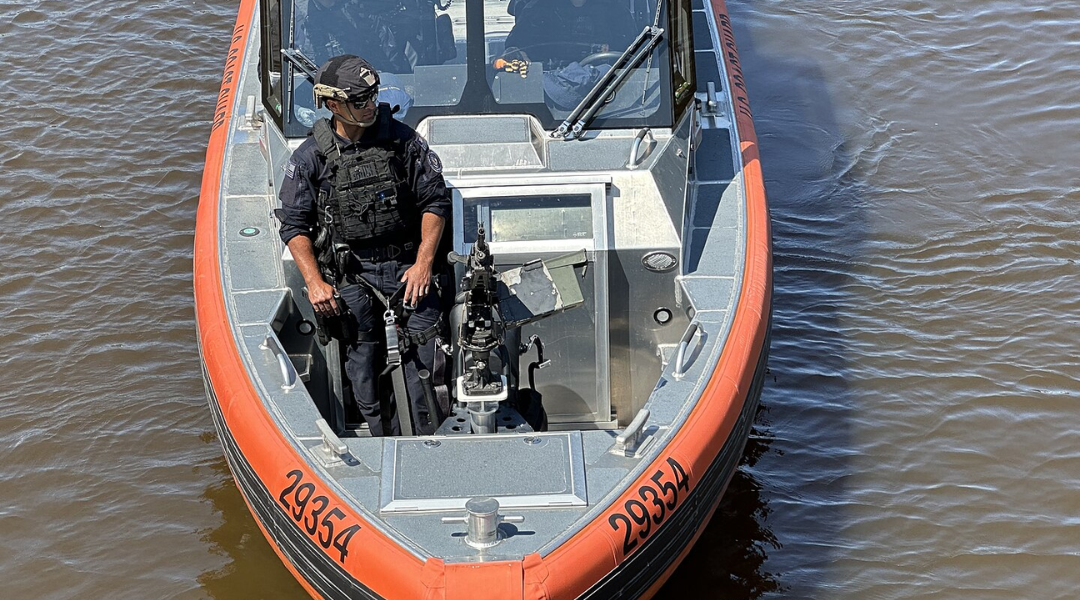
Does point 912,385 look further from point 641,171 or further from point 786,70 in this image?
point 786,70

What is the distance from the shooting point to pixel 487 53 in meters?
5.54

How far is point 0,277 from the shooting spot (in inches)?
262

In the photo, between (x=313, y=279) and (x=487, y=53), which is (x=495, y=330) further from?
(x=487, y=53)

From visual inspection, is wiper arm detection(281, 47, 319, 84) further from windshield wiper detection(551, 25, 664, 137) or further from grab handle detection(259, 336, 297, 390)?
grab handle detection(259, 336, 297, 390)

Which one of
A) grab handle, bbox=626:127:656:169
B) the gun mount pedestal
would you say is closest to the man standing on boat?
the gun mount pedestal

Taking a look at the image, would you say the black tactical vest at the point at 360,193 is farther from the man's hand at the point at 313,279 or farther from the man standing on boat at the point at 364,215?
the man's hand at the point at 313,279

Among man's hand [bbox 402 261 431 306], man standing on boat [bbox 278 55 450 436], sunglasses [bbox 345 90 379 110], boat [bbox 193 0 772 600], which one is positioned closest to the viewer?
boat [bbox 193 0 772 600]

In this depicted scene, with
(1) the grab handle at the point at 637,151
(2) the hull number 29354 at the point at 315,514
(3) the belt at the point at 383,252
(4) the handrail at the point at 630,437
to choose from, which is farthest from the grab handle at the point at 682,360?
(2) the hull number 29354 at the point at 315,514

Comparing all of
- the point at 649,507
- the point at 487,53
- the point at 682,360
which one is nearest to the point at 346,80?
the point at 487,53

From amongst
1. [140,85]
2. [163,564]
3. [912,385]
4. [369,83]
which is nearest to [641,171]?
[369,83]

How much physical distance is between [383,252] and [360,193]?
280 mm

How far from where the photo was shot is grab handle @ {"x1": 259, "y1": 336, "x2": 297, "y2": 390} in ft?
14.7

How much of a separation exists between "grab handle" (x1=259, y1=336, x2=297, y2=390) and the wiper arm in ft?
4.08

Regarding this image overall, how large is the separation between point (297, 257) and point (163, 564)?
145cm
